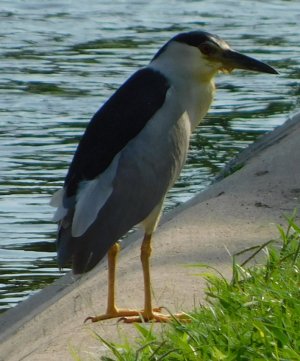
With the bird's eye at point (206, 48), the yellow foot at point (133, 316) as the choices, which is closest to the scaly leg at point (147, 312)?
the yellow foot at point (133, 316)

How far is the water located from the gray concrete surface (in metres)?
1.06

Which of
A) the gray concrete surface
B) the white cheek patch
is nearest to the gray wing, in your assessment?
the white cheek patch

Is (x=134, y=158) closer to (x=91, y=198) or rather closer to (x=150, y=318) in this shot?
(x=91, y=198)

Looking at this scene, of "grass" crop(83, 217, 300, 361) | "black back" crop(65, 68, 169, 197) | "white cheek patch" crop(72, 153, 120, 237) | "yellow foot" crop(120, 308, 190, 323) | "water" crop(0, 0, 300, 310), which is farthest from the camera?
"water" crop(0, 0, 300, 310)

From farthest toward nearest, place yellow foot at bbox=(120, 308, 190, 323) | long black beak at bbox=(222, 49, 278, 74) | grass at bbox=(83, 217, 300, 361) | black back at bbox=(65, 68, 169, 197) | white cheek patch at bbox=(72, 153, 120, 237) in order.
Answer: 1. long black beak at bbox=(222, 49, 278, 74)
2. black back at bbox=(65, 68, 169, 197)
3. white cheek patch at bbox=(72, 153, 120, 237)
4. yellow foot at bbox=(120, 308, 190, 323)
5. grass at bbox=(83, 217, 300, 361)

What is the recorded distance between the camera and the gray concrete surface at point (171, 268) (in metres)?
5.96

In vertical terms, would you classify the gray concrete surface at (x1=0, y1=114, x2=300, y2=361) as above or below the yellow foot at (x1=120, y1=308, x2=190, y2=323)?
→ below

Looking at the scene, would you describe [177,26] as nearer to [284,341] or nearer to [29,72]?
[29,72]

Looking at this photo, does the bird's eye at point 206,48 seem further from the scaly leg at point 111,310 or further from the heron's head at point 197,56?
the scaly leg at point 111,310

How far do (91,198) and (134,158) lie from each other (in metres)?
0.32

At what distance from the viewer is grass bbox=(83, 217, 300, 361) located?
4.84 meters

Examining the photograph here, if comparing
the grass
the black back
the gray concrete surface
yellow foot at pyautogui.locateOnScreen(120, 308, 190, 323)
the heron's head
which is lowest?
the gray concrete surface

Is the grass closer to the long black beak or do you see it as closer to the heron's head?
the heron's head

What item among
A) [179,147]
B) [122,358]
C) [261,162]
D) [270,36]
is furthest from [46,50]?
[122,358]
